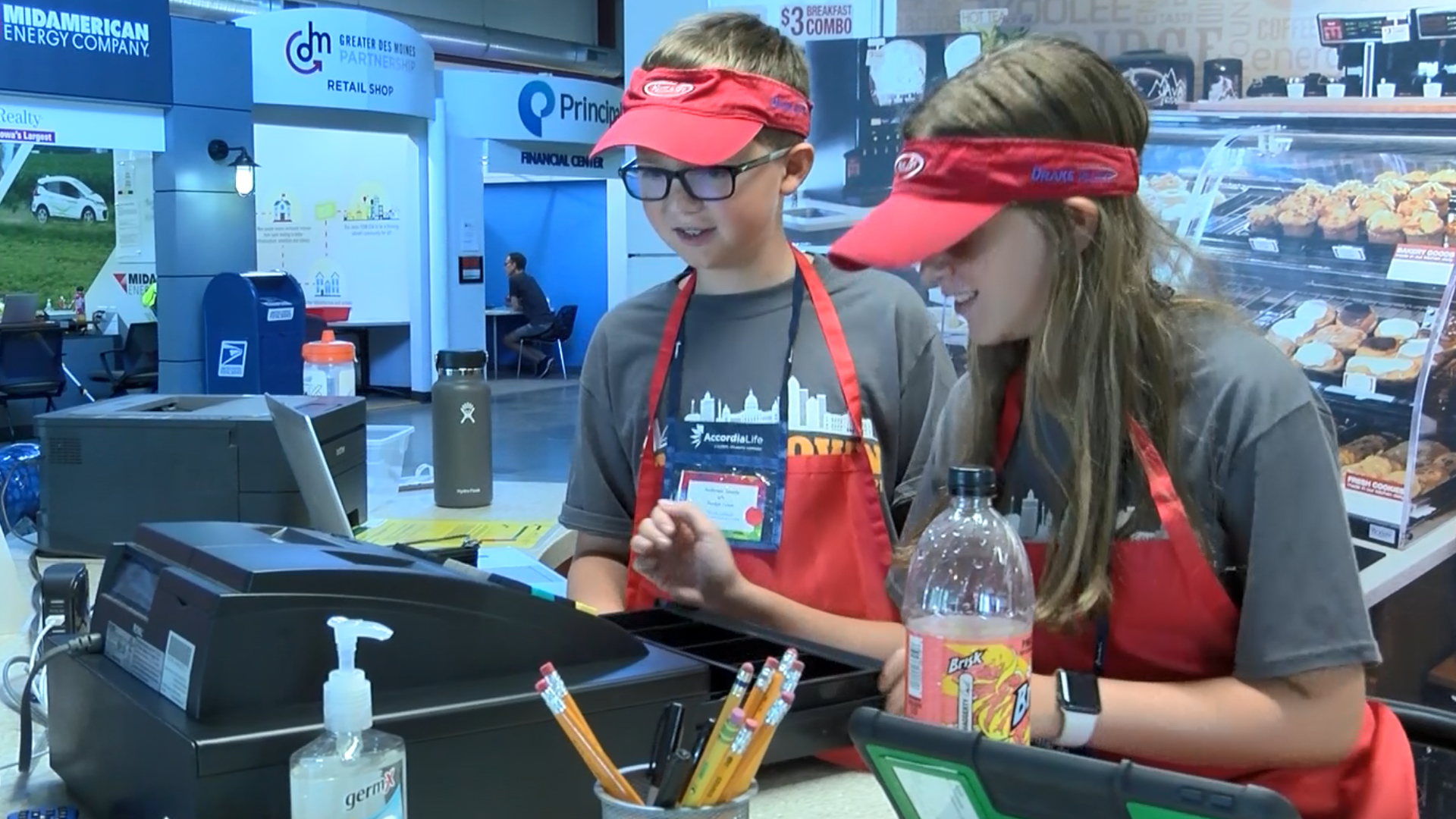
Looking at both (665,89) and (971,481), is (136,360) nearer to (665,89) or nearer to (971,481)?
(665,89)

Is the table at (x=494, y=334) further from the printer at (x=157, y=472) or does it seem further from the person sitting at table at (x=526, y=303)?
the printer at (x=157, y=472)

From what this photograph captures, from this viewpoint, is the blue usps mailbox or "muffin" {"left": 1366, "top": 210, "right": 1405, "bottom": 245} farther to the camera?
the blue usps mailbox

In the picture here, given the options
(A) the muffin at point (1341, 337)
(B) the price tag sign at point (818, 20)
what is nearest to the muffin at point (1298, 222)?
(A) the muffin at point (1341, 337)

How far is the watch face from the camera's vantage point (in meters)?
1.09

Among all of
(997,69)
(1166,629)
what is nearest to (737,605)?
(1166,629)

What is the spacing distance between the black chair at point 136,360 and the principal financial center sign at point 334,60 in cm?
249

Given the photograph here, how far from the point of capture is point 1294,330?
10.1 feet

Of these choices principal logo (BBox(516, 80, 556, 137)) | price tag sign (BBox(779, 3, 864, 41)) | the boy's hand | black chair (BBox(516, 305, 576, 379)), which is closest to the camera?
the boy's hand

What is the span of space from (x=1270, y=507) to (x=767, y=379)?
72cm

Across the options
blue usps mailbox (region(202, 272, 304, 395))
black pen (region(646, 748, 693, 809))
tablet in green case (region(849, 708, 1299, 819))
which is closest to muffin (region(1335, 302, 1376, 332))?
tablet in green case (region(849, 708, 1299, 819))

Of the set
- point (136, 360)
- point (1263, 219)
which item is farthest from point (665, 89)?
A: point (136, 360)

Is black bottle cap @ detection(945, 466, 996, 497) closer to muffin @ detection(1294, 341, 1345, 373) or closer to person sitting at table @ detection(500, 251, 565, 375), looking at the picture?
muffin @ detection(1294, 341, 1345, 373)

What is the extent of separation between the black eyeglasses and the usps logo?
7.00 meters

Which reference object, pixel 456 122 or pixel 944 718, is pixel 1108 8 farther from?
pixel 456 122
